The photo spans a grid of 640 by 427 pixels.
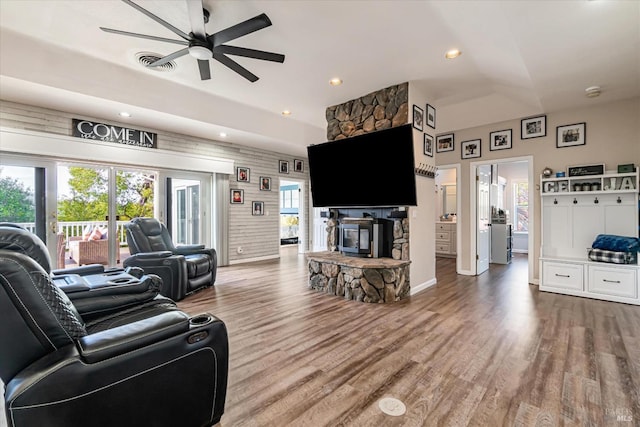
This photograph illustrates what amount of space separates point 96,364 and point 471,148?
598 centimetres

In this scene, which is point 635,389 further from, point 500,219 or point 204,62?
point 500,219

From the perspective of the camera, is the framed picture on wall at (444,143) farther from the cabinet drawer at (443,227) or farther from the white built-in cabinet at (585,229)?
the cabinet drawer at (443,227)

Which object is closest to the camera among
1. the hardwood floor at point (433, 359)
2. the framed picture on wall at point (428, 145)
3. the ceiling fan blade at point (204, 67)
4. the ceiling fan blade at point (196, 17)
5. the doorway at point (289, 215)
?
the hardwood floor at point (433, 359)

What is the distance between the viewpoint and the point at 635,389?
1.93m

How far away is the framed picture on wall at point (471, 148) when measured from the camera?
17.8 ft

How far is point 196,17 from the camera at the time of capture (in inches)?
91.7

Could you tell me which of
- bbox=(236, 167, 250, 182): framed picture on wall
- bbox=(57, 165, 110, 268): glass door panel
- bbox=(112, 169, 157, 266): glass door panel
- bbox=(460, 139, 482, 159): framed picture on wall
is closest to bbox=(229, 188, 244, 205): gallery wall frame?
bbox=(236, 167, 250, 182): framed picture on wall

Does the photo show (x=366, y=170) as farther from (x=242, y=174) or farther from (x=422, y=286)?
(x=242, y=174)

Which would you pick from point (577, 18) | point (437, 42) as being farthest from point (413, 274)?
point (577, 18)

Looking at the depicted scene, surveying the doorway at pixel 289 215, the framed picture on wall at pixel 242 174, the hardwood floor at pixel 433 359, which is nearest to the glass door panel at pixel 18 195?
the hardwood floor at pixel 433 359

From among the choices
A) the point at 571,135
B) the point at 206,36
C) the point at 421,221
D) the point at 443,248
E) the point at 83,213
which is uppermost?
the point at 206,36

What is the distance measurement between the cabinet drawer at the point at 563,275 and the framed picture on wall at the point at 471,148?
218cm

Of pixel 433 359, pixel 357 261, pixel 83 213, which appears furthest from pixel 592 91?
pixel 83 213

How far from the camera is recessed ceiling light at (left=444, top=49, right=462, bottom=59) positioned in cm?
322
